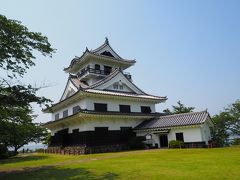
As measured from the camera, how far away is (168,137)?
94.2ft

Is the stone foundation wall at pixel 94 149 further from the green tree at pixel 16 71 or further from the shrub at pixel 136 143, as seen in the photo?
the green tree at pixel 16 71

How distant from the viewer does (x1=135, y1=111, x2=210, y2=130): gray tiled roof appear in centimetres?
2641

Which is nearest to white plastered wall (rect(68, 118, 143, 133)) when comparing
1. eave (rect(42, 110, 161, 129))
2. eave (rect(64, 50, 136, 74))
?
eave (rect(42, 110, 161, 129))

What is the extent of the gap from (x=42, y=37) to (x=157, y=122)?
66.3 ft

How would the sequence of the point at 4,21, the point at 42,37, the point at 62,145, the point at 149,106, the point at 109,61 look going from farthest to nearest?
the point at 109,61 → the point at 149,106 → the point at 62,145 → the point at 42,37 → the point at 4,21

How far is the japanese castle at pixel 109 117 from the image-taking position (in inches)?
1065

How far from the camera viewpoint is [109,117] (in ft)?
96.0

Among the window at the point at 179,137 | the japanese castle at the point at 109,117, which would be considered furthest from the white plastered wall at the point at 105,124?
the window at the point at 179,137

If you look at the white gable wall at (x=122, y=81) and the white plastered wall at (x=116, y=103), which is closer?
the white plastered wall at (x=116, y=103)

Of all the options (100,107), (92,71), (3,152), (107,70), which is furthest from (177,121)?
(3,152)

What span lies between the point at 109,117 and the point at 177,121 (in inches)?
335

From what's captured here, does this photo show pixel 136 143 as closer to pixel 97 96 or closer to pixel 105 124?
pixel 105 124

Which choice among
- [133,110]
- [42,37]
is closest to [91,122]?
[133,110]

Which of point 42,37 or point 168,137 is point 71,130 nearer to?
point 168,137
